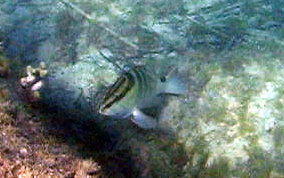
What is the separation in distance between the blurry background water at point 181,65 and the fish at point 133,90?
2.25 feet

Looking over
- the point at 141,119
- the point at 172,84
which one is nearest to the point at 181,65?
the point at 172,84

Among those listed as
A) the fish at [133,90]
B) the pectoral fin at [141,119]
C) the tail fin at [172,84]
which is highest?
the fish at [133,90]

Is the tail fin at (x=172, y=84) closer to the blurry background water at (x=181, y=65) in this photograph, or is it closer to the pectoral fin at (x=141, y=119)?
the pectoral fin at (x=141, y=119)

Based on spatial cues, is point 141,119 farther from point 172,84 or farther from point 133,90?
point 133,90

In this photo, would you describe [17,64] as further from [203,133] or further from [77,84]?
[203,133]

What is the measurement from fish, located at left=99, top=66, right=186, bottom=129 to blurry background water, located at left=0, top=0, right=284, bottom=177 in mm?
685

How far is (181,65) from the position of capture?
14.8 feet

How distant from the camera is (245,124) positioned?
3.87m

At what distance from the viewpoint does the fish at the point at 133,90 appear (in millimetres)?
2763

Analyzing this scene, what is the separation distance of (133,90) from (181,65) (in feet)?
5.70

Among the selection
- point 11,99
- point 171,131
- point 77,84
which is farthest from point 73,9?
point 171,131

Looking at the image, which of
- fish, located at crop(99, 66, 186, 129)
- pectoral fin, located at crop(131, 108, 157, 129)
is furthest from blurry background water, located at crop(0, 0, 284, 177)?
fish, located at crop(99, 66, 186, 129)

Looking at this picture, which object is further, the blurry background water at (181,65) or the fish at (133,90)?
the blurry background water at (181,65)

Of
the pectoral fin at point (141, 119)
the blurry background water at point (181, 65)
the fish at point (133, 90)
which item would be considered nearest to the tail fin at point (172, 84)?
the fish at point (133, 90)
